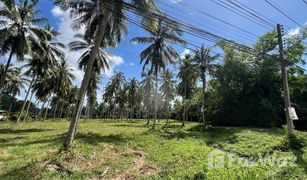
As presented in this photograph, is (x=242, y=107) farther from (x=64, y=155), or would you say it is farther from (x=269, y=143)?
(x=64, y=155)

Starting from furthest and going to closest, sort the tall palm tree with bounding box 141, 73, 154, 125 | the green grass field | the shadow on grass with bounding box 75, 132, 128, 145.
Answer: the tall palm tree with bounding box 141, 73, 154, 125 → the shadow on grass with bounding box 75, 132, 128, 145 → the green grass field

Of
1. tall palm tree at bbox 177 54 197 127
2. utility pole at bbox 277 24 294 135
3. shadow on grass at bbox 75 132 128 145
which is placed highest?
tall palm tree at bbox 177 54 197 127

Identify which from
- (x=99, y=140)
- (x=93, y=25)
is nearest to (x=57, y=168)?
(x=99, y=140)

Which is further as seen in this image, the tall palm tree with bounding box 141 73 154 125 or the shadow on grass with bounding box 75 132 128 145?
the tall palm tree with bounding box 141 73 154 125

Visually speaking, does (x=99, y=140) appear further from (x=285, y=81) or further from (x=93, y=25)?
(x=285, y=81)

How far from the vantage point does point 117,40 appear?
58.3 ft

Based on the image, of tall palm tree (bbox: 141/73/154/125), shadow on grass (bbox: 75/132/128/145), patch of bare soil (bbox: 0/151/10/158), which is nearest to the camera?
patch of bare soil (bbox: 0/151/10/158)

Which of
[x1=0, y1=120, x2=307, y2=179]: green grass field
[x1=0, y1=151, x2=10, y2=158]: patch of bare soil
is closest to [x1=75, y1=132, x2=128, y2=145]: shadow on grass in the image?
[x1=0, y1=120, x2=307, y2=179]: green grass field

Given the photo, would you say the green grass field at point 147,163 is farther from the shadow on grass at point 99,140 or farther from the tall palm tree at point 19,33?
the tall palm tree at point 19,33

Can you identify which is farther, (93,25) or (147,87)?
(147,87)

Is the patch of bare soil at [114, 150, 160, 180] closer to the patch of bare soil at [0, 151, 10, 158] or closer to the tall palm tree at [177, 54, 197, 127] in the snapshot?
the patch of bare soil at [0, 151, 10, 158]

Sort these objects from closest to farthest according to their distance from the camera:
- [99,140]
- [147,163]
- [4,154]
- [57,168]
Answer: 1. [57,168]
2. [147,163]
3. [4,154]
4. [99,140]

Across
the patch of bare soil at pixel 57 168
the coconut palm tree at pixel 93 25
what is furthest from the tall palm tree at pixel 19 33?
the patch of bare soil at pixel 57 168

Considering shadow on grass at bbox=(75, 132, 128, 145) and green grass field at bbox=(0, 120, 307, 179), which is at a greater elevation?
shadow on grass at bbox=(75, 132, 128, 145)
